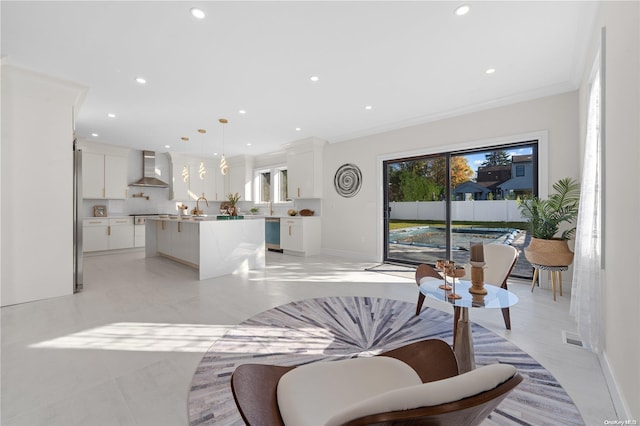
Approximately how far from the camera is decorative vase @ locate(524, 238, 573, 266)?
3.15m

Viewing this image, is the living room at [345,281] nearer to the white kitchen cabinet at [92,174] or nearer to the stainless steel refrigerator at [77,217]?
the stainless steel refrigerator at [77,217]

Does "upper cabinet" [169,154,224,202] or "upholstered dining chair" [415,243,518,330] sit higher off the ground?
"upper cabinet" [169,154,224,202]

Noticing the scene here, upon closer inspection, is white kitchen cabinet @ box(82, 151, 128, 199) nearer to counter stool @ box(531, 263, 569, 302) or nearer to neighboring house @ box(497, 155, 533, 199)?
neighboring house @ box(497, 155, 533, 199)

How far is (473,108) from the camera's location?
13.9 feet

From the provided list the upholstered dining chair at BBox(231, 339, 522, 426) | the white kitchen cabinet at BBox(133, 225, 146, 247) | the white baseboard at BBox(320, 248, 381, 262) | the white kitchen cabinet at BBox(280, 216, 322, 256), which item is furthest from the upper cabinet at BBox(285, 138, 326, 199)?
the upholstered dining chair at BBox(231, 339, 522, 426)

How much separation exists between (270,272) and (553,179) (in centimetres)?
431

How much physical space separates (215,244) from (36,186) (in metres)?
2.15

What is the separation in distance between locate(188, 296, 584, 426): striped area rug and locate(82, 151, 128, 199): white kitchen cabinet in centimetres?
588

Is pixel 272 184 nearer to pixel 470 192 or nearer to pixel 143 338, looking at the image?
pixel 470 192

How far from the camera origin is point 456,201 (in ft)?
15.3

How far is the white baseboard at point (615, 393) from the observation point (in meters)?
1.38

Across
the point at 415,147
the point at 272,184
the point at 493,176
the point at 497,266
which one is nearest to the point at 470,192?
the point at 493,176

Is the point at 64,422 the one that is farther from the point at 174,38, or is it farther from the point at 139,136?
the point at 139,136

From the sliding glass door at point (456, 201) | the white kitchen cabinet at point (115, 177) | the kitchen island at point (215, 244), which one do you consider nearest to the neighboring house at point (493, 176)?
the sliding glass door at point (456, 201)
